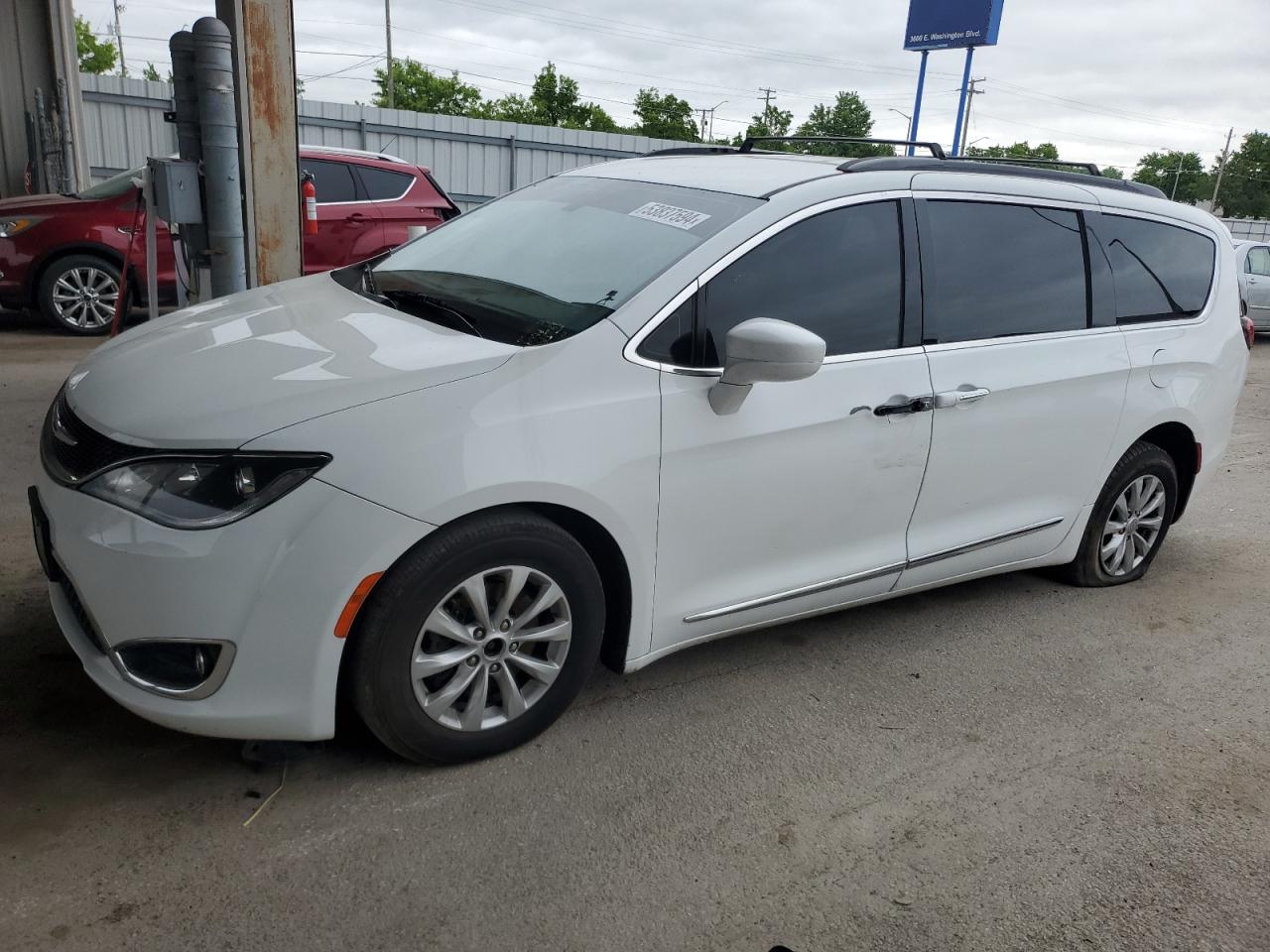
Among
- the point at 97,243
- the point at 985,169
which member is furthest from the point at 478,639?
the point at 97,243

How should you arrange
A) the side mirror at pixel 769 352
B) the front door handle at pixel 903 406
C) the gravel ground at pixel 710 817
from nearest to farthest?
the gravel ground at pixel 710 817 → the side mirror at pixel 769 352 → the front door handle at pixel 903 406

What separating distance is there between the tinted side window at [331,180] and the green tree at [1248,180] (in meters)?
97.8

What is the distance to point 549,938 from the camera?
7.52ft

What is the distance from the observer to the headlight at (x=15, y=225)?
28.6 feet

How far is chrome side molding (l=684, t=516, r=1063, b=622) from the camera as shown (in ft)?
10.5

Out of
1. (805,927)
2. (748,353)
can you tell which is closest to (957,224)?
(748,353)

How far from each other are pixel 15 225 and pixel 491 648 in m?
8.19

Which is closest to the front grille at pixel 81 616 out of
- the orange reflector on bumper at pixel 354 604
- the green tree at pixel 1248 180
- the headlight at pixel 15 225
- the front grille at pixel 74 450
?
the front grille at pixel 74 450

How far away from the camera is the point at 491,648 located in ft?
9.11

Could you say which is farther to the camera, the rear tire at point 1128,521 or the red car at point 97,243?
the red car at point 97,243

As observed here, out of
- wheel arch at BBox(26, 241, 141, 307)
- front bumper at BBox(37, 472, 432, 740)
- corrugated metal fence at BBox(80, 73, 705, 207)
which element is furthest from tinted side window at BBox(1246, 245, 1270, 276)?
front bumper at BBox(37, 472, 432, 740)

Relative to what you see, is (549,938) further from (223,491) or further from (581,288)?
(581,288)

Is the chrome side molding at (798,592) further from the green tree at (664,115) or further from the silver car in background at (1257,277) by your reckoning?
the green tree at (664,115)

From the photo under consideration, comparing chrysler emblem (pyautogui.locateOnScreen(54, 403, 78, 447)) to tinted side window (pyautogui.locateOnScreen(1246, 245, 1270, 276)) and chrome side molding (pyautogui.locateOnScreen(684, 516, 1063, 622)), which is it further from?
tinted side window (pyautogui.locateOnScreen(1246, 245, 1270, 276))
